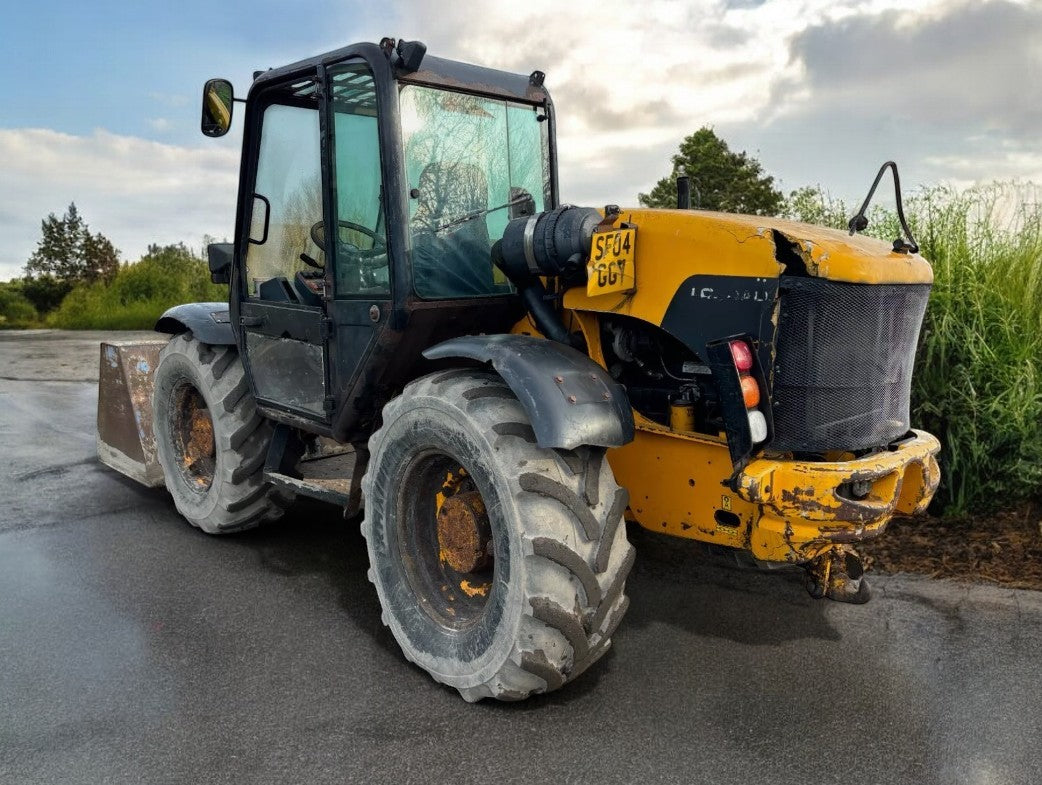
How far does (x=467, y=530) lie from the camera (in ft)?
11.6

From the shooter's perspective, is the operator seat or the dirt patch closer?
the operator seat

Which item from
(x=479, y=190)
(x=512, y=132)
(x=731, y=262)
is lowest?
(x=731, y=262)

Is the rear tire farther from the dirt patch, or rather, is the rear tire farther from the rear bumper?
the dirt patch

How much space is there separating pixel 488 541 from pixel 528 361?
0.78 meters

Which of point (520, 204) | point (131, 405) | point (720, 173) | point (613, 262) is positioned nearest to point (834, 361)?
point (613, 262)

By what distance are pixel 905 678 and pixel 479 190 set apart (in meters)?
2.76

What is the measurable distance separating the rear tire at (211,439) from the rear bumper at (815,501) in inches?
112

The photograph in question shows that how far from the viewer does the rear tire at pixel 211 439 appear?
16.8 ft

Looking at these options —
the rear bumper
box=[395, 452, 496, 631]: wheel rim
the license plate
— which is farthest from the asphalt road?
the license plate

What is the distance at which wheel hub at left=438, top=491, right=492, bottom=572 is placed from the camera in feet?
11.6

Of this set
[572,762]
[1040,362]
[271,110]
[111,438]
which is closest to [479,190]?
[271,110]

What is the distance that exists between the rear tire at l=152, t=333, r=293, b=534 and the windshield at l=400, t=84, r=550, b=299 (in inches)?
72.5

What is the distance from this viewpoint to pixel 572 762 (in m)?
3.03

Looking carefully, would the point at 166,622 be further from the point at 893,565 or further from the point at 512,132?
the point at 893,565
